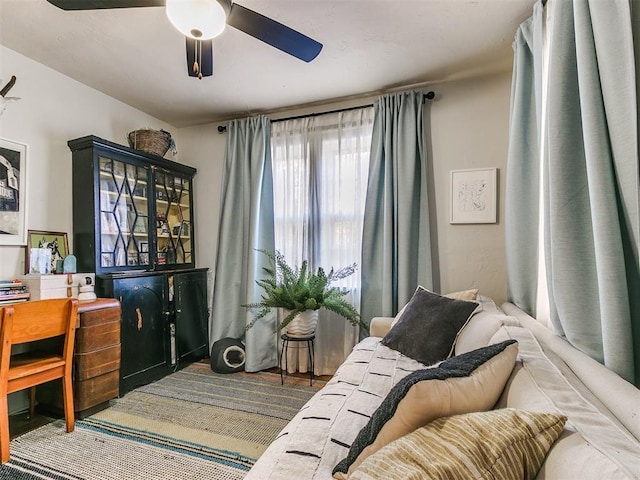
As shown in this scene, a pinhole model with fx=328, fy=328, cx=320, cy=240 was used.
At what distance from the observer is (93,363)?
7.08 feet

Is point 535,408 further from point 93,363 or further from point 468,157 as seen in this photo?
point 93,363

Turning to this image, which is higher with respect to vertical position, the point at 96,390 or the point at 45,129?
the point at 45,129

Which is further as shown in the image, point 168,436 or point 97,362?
point 97,362

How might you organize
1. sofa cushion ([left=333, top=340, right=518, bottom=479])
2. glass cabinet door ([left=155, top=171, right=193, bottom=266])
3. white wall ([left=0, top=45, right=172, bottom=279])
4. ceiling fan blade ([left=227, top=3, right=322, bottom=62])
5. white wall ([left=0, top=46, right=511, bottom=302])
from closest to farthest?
sofa cushion ([left=333, top=340, right=518, bottom=479]), ceiling fan blade ([left=227, top=3, right=322, bottom=62]), white wall ([left=0, top=45, right=172, bottom=279]), white wall ([left=0, top=46, right=511, bottom=302]), glass cabinet door ([left=155, top=171, right=193, bottom=266])

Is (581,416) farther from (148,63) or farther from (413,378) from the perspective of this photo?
(148,63)

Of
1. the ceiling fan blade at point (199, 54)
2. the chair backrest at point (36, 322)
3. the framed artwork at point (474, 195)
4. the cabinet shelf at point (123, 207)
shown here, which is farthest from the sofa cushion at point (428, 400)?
the cabinet shelf at point (123, 207)

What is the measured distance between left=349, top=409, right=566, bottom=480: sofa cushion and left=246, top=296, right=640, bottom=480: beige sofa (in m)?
0.04

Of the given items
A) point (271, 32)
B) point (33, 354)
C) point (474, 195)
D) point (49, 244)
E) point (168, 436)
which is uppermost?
point (271, 32)

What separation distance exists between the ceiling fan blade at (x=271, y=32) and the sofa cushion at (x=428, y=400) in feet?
5.08

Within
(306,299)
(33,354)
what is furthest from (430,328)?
(33,354)

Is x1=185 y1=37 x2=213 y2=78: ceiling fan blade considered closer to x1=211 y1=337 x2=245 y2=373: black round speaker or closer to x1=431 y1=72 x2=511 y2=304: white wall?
x1=431 y1=72 x2=511 y2=304: white wall

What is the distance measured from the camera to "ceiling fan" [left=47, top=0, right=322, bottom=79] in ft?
4.36

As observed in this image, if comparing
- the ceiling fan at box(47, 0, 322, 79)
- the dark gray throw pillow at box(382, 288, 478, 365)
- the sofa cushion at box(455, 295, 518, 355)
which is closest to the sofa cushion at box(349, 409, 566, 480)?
the sofa cushion at box(455, 295, 518, 355)

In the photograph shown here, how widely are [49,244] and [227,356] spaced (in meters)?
1.64
